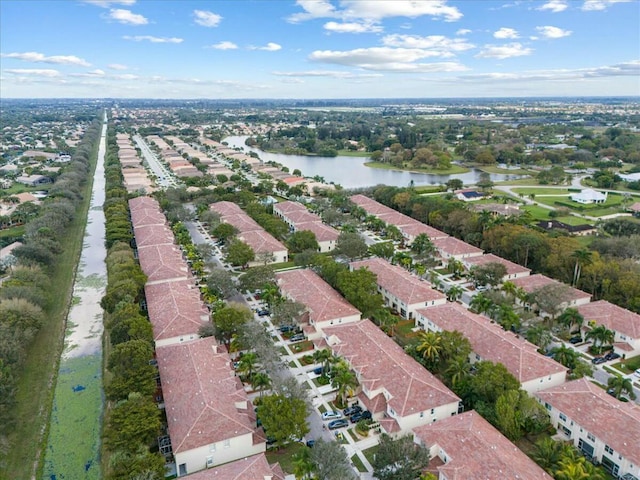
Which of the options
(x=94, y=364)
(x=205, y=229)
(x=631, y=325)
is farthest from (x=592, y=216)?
(x=94, y=364)

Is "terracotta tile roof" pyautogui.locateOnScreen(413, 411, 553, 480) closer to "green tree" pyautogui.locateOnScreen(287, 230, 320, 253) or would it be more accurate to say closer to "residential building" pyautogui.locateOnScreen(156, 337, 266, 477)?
"residential building" pyautogui.locateOnScreen(156, 337, 266, 477)

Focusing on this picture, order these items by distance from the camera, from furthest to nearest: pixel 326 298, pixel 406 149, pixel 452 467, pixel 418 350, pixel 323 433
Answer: pixel 406 149 → pixel 326 298 → pixel 418 350 → pixel 323 433 → pixel 452 467

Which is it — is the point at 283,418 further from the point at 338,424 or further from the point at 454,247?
the point at 454,247

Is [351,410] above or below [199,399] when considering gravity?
below

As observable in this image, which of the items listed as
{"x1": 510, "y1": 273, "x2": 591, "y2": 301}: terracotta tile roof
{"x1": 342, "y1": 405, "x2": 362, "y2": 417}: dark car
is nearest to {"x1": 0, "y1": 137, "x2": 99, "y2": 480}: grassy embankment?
{"x1": 342, "y1": 405, "x2": 362, "y2": 417}: dark car

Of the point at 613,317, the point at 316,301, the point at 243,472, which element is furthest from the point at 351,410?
the point at 613,317

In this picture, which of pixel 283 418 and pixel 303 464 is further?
pixel 283 418

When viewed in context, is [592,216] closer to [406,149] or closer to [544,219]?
[544,219]
